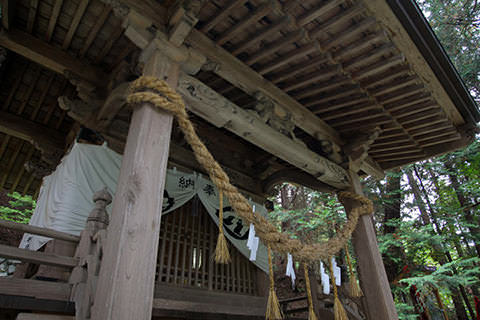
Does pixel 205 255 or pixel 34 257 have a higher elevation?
pixel 205 255

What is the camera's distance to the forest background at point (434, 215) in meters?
8.05

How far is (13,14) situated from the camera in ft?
10.6

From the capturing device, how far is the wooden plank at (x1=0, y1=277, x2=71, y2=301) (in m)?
2.21

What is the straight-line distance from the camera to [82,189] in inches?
149

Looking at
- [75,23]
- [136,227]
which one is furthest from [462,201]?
[75,23]

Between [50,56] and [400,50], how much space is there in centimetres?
411

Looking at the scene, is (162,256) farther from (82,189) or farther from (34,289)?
(34,289)

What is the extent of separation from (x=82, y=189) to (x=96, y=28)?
1996 millimetres

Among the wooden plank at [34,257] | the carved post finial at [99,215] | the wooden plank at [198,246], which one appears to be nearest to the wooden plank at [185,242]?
the wooden plank at [198,246]

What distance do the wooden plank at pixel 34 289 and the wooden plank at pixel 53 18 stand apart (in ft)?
8.58

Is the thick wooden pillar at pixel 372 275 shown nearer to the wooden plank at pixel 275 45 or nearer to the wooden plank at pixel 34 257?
the wooden plank at pixel 275 45

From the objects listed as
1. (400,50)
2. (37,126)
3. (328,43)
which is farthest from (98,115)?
(400,50)

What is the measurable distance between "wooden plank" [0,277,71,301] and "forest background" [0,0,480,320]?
20.3ft

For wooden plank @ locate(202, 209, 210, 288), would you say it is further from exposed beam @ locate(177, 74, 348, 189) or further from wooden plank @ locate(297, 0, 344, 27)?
wooden plank @ locate(297, 0, 344, 27)
